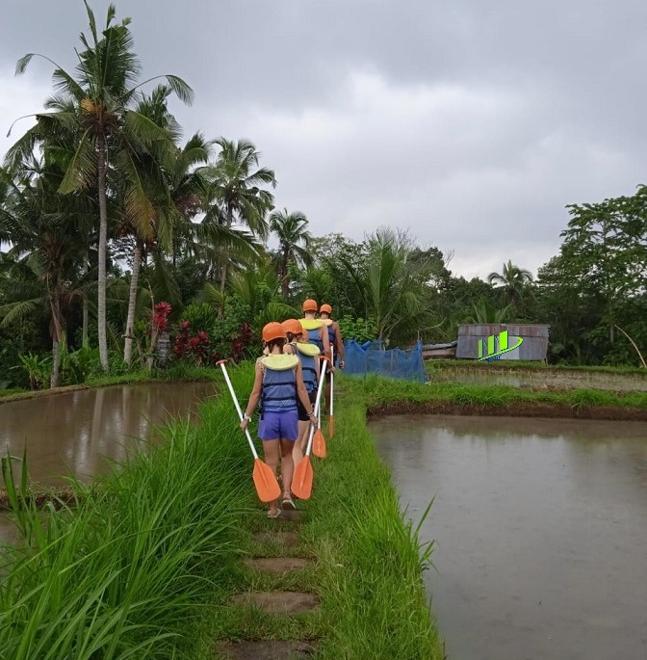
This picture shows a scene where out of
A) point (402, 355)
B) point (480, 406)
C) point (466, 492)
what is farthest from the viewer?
point (402, 355)

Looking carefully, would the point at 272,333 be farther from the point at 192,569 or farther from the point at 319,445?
the point at 192,569

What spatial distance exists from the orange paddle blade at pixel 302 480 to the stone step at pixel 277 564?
775 millimetres

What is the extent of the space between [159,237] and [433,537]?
13.2 meters

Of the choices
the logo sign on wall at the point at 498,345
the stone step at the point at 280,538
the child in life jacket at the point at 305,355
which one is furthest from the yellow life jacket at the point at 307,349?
the logo sign on wall at the point at 498,345

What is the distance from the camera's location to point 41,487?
4.76 meters

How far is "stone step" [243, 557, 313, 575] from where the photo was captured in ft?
10.6

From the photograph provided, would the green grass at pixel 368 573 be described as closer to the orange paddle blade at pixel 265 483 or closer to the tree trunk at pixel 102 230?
the orange paddle blade at pixel 265 483

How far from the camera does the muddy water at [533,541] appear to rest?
3.14 meters

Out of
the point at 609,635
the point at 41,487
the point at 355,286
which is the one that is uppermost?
the point at 355,286

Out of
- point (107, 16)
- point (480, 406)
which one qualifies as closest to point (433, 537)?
point (480, 406)

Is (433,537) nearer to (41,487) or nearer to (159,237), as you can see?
→ (41,487)

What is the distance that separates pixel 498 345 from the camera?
2091 cm

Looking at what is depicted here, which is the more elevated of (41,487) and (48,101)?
(48,101)

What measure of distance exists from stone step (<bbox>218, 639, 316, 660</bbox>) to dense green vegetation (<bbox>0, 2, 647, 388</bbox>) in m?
12.8
